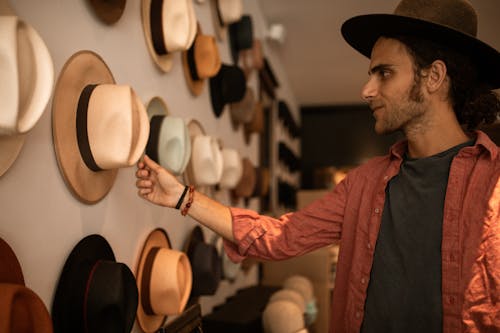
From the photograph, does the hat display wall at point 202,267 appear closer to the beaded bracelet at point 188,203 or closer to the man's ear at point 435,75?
the beaded bracelet at point 188,203

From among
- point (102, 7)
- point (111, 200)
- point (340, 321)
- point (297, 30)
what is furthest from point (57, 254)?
point (297, 30)

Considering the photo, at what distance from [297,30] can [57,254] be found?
3.04 meters

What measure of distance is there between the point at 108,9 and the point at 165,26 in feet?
0.99

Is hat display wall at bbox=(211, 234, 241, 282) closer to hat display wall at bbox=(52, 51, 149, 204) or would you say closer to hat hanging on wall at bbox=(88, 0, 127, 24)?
hat display wall at bbox=(52, 51, 149, 204)

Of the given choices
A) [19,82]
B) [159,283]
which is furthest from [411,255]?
[19,82]

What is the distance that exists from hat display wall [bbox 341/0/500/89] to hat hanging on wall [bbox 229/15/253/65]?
1.30 m

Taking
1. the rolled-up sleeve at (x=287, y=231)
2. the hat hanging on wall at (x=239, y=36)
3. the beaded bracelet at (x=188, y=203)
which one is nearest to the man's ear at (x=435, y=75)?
the rolled-up sleeve at (x=287, y=231)

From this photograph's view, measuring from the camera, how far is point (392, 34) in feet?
4.28

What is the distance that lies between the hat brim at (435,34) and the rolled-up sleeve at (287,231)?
1.58ft

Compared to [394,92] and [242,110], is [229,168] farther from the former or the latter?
[394,92]

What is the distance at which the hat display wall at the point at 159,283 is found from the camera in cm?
135

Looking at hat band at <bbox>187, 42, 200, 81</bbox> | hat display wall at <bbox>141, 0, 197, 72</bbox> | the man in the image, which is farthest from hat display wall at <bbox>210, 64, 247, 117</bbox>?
the man

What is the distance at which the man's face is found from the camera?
1234mm

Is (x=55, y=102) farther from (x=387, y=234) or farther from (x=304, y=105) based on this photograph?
(x=304, y=105)
